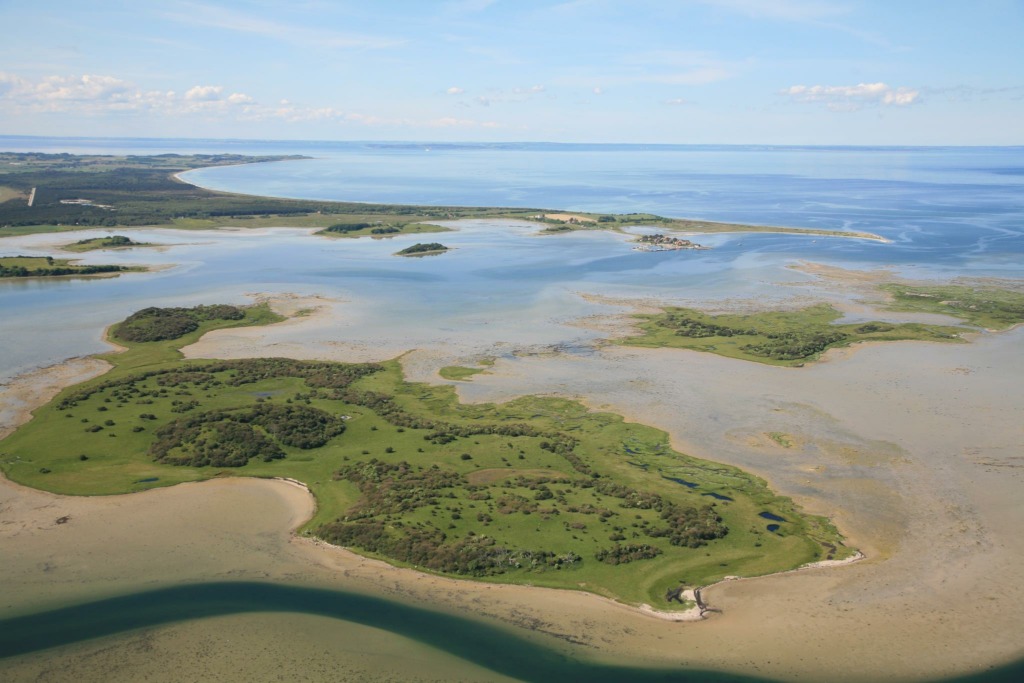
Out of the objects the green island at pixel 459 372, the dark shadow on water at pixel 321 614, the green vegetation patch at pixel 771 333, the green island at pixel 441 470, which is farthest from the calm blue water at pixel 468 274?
the dark shadow on water at pixel 321 614

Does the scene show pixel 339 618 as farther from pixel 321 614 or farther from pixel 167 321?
pixel 167 321

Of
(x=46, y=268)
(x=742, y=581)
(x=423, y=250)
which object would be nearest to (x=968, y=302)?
(x=742, y=581)

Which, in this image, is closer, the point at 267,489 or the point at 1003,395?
the point at 267,489

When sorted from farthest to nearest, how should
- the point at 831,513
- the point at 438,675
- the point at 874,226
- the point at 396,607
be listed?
the point at 874,226 < the point at 831,513 < the point at 396,607 < the point at 438,675

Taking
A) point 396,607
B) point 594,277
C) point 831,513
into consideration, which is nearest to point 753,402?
point 831,513

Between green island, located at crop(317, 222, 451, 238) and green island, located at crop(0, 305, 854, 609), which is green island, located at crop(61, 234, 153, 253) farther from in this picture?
green island, located at crop(0, 305, 854, 609)

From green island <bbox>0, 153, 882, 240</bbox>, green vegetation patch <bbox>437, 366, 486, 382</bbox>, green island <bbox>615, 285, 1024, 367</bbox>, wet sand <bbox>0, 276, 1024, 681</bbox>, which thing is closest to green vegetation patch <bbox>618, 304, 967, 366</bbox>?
green island <bbox>615, 285, 1024, 367</bbox>

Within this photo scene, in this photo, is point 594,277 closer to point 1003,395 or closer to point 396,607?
point 1003,395
